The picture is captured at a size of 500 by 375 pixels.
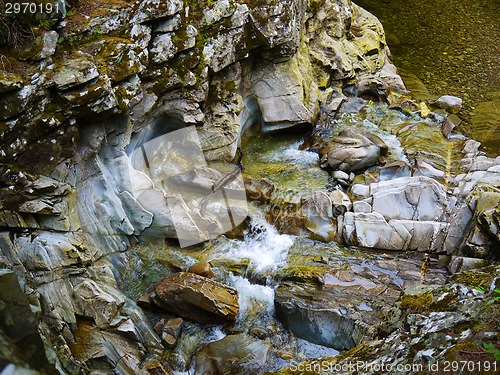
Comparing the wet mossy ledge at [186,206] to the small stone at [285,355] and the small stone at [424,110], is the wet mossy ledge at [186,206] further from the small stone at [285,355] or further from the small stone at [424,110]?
the small stone at [424,110]

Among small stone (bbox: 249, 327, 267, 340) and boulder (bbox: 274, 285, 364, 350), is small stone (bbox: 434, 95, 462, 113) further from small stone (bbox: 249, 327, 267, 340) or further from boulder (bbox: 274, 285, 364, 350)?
small stone (bbox: 249, 327, 267, 340)

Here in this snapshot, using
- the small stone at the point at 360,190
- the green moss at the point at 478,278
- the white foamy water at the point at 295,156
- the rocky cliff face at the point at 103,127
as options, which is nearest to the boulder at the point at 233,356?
the rocky cliff face at the point at 103,127

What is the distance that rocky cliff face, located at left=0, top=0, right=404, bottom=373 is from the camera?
9.04 m

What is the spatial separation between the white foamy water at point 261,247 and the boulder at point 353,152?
10.1ft

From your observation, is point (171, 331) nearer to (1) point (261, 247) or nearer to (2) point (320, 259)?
(1) point (261, 247)

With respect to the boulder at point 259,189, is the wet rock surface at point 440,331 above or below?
above

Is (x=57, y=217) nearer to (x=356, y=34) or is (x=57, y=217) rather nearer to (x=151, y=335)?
(x=151, y=335)

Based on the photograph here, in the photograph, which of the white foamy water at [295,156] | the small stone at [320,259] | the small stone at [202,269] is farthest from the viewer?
the white foamy water at [295,156]

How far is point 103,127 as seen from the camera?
10.8m

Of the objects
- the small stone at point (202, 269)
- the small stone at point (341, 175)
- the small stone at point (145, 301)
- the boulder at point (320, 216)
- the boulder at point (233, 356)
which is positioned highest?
the small stone at point (341, 175)

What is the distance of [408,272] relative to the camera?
11289mm

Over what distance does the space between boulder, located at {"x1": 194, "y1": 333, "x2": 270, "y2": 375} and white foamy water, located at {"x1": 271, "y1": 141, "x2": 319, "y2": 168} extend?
6.52 m

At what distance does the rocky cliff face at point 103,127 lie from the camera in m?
9.04

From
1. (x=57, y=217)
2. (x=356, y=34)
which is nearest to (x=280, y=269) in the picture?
(x=57, y=217)
